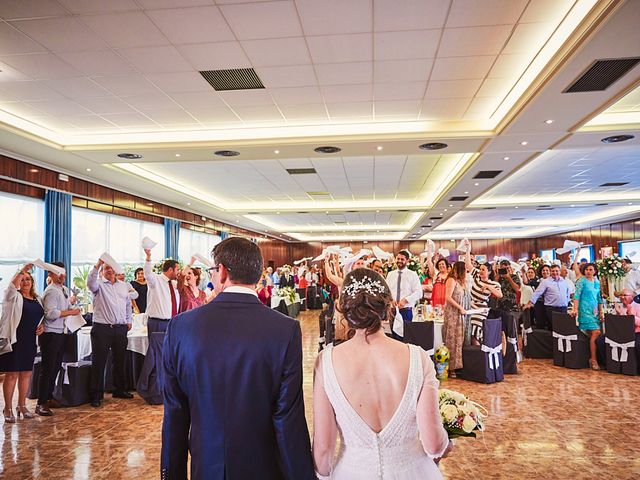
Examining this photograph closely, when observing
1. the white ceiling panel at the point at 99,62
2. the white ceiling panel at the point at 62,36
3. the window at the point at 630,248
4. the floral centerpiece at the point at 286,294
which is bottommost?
the floral centerpiece at the point at 286,294

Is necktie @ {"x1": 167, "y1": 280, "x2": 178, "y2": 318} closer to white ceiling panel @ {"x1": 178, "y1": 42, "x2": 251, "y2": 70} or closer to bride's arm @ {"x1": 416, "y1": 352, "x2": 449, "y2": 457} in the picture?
white ceiling panel @ {"x1": 178, "y1": 42, "x2": 251, "y2": 70}

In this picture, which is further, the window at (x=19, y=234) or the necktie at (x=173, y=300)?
the window at (x=19, y=234)

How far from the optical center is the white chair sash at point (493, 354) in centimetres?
Answer: 659

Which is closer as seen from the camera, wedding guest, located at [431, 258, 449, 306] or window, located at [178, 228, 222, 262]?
wedding guest, located at [431, 258, 449, 306]

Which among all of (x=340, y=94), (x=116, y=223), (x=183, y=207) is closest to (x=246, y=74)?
(x=340, y=94)

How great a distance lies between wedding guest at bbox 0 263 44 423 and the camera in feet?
16.8

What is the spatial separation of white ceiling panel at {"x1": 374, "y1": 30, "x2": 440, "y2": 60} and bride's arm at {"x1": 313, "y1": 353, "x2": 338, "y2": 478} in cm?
361

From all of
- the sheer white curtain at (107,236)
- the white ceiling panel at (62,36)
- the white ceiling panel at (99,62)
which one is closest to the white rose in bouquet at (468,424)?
the white ceiling panel at (62,36)

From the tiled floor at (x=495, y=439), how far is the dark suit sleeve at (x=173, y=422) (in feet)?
7.89

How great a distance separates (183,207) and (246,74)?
9481 mm

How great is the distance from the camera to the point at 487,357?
6578 mm

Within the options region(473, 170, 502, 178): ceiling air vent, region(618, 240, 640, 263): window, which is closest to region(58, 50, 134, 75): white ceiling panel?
region(473, 170, 502, 178): ceiling air vent

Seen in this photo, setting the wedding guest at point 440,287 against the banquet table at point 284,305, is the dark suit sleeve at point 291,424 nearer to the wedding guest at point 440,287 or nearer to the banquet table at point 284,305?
the wedding guest at point 440,287

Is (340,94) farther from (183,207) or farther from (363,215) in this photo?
(363,215)
